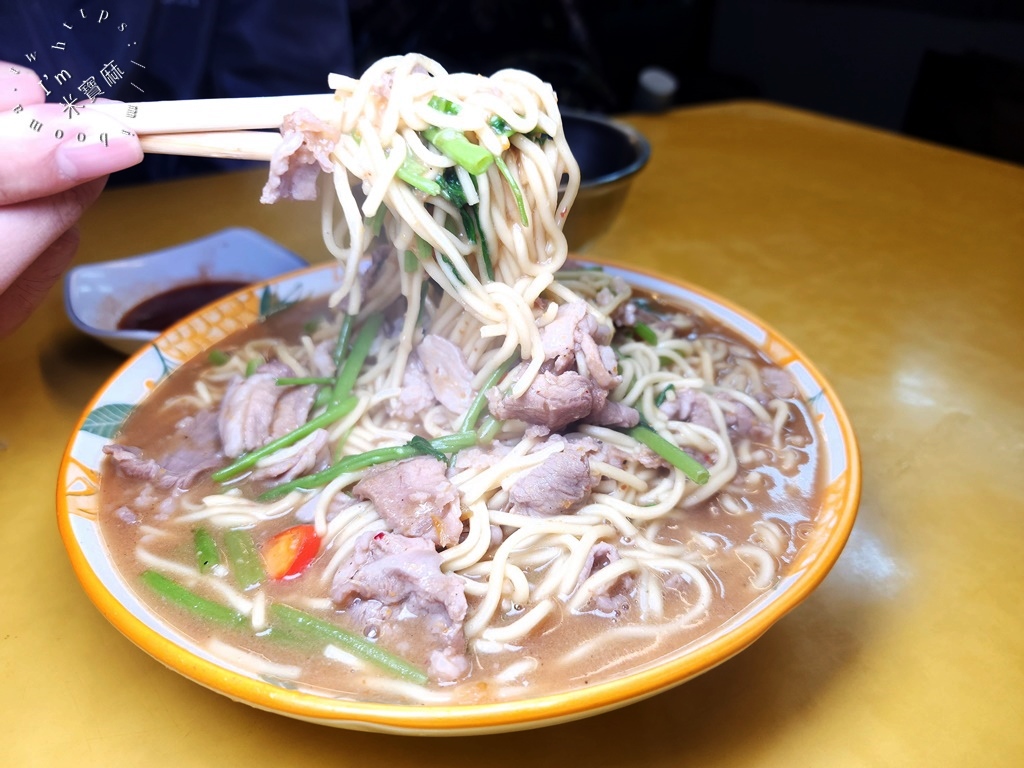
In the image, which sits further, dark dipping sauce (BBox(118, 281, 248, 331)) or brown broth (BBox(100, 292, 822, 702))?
dark dipping sauce (BBox(118, 281, 248, 331))

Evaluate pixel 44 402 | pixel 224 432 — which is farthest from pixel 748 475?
pixel 44 402

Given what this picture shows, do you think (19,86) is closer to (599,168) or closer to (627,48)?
(599,168)

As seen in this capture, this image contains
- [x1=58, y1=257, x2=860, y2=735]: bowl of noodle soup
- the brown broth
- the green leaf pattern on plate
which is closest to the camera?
[x1=58, y1=257, x2=860, y2=735]: bowl of noodle soup

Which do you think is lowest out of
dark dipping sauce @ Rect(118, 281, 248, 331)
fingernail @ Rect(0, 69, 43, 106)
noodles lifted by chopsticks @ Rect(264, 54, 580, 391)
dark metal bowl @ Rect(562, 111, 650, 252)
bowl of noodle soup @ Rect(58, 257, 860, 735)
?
dark dipping sauce @ Rect(118, 281, 248, 331)

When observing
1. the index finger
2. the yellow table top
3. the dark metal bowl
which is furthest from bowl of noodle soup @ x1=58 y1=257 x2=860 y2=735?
the dark metal bowl

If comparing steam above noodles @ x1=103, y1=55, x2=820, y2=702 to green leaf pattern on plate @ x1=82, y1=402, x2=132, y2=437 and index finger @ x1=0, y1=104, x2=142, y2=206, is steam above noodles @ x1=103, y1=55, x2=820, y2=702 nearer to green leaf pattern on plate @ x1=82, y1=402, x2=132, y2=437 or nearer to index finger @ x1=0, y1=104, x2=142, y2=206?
green leaf pattern on plate @ x1=82, y1=402, x2=132, y2=437

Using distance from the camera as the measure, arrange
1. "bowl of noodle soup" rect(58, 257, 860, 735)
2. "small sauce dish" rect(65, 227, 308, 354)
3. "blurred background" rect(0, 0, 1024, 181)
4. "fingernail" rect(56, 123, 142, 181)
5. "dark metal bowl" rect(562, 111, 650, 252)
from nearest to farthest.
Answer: "bowl of noodle soup" rect(58, 257, 860, 735), "fingernail" rect(56, 123, 142, 181), "blurred background" rect(0, 0, 1024, 181), "small sauce dish" rect(65, 227, 308, 354), "dark metal bowl" rect(562, 111, 650, 252)
